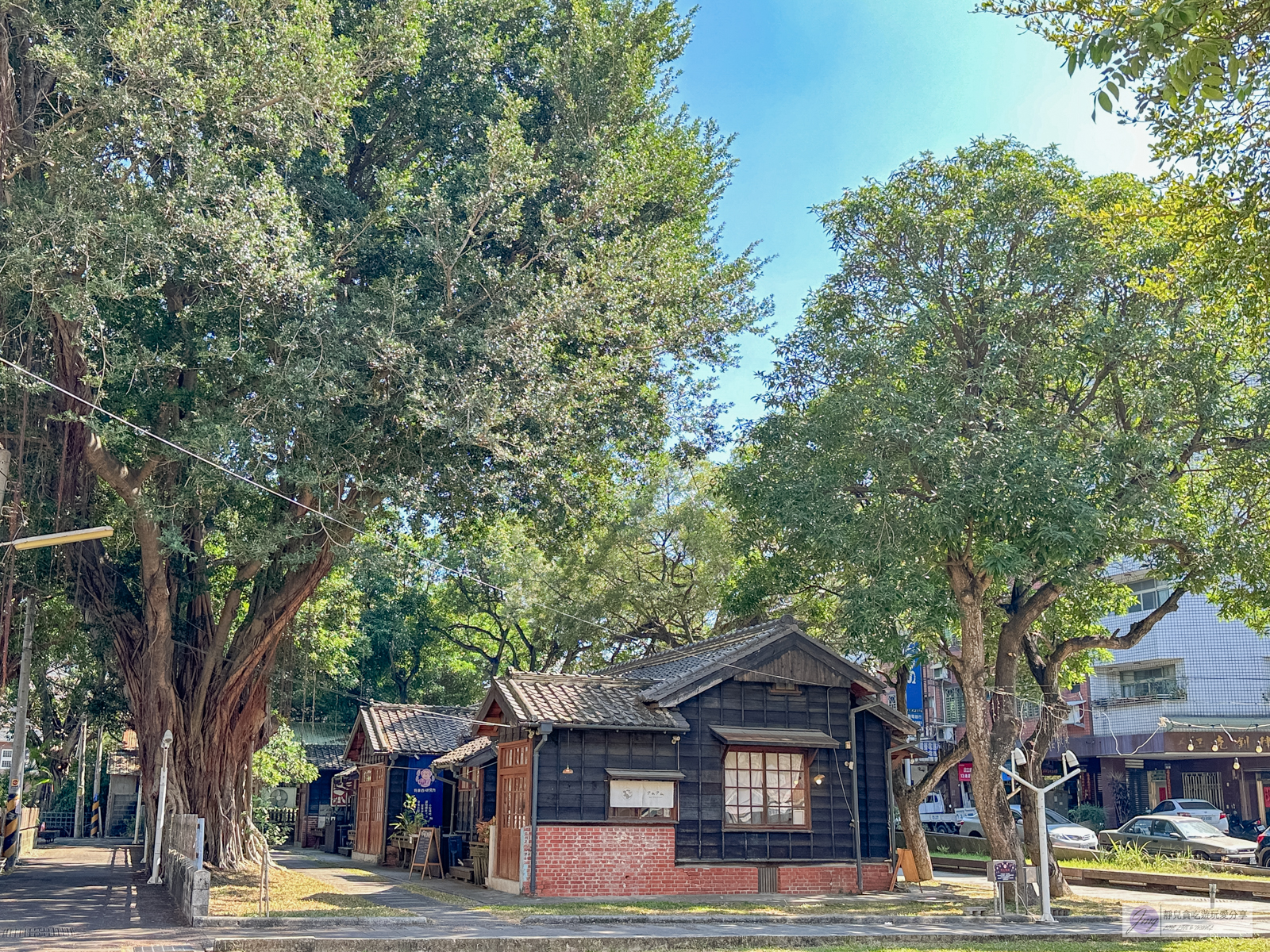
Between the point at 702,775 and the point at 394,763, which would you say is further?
the point at 394,763

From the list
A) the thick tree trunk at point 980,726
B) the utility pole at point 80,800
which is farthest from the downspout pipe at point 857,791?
the utility pole at point 80,800

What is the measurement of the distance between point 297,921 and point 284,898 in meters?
3.82

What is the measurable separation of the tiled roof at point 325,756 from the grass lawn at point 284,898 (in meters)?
17.9

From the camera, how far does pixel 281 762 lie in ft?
96.6

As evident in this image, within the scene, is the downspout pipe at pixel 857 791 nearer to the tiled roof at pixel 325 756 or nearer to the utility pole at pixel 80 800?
the tiled roof at pixel 325 756

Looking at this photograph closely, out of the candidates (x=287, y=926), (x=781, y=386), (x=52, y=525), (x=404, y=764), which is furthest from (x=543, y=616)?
(x=287, y=926)

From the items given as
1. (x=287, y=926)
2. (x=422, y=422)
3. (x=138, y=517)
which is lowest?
(x=287, y=926)

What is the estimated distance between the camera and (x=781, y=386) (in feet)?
75.2

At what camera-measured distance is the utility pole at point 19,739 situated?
77.2 feet

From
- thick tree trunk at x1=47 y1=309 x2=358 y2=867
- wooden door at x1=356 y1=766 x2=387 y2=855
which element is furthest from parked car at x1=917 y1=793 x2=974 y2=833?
thick tree trunk at x1=47 y1=309 x2=358 y2=867

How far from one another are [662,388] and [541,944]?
10.8 m

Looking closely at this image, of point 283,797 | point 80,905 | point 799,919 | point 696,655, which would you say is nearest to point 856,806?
point 696,655

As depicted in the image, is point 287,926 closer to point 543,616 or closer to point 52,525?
point 52,525

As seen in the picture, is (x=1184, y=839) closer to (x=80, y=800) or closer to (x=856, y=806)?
(x=856, y=806)
